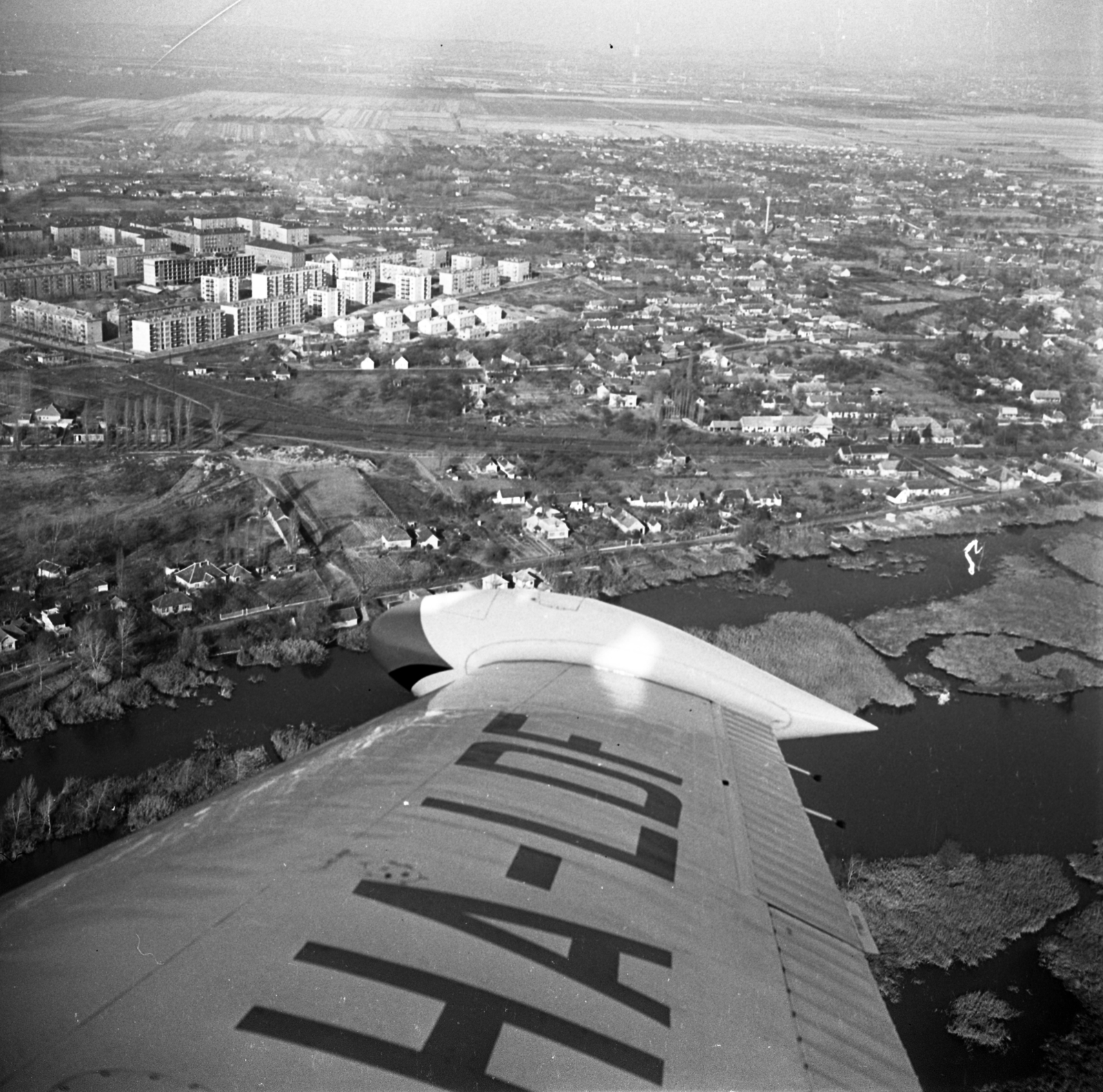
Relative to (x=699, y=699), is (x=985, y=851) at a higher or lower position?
lower

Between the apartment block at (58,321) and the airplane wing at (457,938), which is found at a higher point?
the airplane wing at (457,938)

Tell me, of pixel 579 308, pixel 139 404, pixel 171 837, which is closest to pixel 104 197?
pixel 579 308

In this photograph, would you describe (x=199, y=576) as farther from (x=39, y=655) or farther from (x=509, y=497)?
(x=509, y=497)

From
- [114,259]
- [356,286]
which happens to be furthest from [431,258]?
[114,259]

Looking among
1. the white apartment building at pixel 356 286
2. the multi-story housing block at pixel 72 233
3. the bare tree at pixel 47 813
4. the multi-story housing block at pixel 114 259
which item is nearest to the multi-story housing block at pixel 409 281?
the white apartment building at pixel 356 286

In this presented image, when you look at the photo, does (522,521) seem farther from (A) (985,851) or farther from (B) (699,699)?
(B) (699,699)

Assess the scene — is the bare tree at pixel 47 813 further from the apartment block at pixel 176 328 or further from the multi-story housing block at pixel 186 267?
the multi-story housing block at pixel 186 267

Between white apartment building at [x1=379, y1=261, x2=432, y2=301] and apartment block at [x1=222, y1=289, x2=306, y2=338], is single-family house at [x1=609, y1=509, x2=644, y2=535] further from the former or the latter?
white apartment building at [x1=379, y1=261, x2=432, y2=301]
